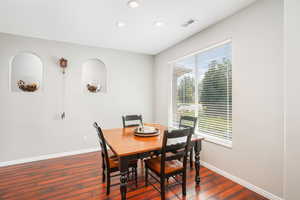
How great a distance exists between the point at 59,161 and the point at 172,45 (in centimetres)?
373

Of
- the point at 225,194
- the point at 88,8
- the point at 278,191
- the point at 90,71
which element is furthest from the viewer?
the point at 90,71

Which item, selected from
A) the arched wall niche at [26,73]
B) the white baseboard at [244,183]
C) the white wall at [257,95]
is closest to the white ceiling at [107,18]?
the white wall at [257,95]

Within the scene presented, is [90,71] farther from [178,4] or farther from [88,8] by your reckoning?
[178,4]

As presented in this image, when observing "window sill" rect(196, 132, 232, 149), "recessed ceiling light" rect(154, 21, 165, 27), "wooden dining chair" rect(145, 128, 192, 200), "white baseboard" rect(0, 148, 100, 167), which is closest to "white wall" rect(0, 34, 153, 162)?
"white baseboard" rect(0, 148, 100, 167)

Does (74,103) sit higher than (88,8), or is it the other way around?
(88,8)

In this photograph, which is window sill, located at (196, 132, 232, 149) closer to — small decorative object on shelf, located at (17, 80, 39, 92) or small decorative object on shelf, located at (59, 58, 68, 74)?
small decorative object on shelf, located at (59, 58, 68, 74)

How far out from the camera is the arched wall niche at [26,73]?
3.05 meters

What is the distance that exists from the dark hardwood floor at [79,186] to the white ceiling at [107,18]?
2.65m

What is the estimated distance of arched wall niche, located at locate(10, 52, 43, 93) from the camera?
120 inches

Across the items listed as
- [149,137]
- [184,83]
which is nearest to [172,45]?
[184,83]

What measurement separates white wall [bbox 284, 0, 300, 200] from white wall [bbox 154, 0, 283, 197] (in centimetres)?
38

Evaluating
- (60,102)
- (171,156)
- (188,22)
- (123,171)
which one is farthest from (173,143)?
(60,102)

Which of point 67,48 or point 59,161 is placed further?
point 67,48

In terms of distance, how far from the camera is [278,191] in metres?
1.75
